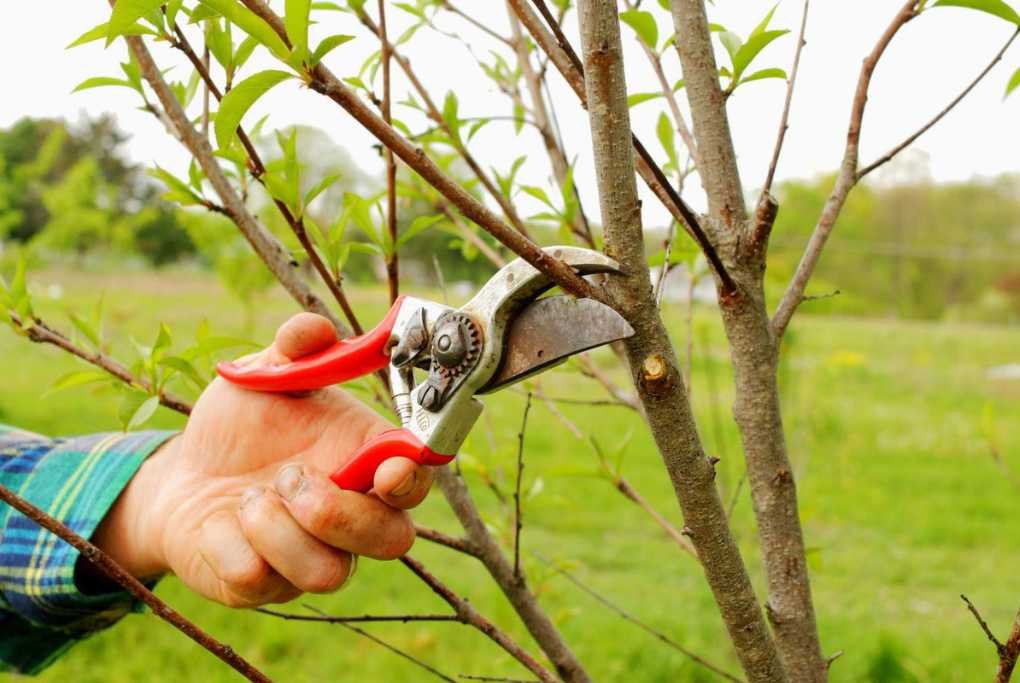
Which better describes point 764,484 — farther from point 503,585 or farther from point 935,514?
point 935,514

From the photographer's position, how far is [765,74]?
1.39 m

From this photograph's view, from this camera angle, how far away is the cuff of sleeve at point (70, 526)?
167 centimetres

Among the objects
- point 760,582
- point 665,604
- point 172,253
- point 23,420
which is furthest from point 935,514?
point 172,253

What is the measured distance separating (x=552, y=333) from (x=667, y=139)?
0.74m

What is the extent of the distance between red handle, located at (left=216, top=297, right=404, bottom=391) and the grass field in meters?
0.25

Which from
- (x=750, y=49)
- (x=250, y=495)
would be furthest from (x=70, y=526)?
(x=750, y=49)

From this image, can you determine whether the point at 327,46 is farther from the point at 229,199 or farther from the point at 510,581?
the point at 510,581

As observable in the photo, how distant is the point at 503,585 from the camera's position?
1.57 m

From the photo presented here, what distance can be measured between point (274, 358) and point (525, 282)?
1.73 feet

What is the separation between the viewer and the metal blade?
3.46 ft

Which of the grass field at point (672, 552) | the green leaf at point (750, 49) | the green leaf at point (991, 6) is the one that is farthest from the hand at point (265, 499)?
the green leaf at point (991, 6)

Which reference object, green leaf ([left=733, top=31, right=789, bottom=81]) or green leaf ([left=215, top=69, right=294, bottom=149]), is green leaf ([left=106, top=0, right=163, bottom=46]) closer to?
green leaf ([left=215, top=69, right=294, bottom=149])

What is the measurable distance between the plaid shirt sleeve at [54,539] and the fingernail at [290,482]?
0.54 metres

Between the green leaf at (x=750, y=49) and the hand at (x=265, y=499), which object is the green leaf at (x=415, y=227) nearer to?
the hand at (x=265, y=499)
